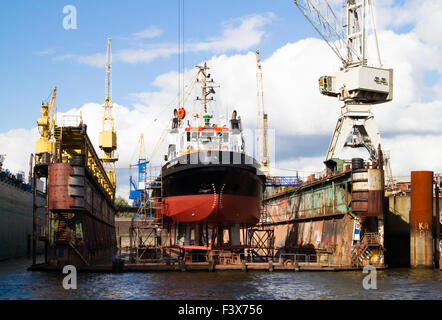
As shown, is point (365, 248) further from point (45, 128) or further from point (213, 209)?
point (45, 128)

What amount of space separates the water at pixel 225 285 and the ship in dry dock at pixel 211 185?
438 centimetres

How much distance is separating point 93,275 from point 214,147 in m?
13.1

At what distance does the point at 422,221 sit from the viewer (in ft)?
116

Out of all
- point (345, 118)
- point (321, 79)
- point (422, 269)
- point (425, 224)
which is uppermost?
point (321, 79)

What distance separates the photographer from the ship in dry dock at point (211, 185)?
113ft

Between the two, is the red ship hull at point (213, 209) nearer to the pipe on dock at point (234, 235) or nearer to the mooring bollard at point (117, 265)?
the pipe on dock at point (234, 235)

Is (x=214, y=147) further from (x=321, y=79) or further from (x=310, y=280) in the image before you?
(x=321, y=79)

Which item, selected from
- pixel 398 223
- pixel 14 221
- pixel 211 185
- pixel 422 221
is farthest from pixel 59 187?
pixel 398 223

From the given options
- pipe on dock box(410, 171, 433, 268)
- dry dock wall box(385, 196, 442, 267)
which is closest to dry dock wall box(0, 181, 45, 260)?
dry dock wall box(385, 196, 442, 267)

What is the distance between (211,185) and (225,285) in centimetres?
905

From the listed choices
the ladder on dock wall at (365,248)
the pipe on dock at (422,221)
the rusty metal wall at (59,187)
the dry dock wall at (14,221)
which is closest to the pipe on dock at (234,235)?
the ladder on dock wall at (365,248)

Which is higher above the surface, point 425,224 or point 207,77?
point 207,77

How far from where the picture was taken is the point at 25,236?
58.4 metres
